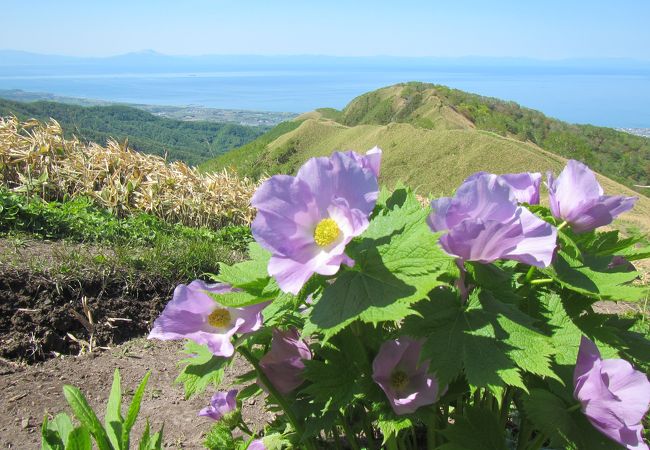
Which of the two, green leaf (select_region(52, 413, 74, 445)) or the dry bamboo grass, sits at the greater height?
green leaf (select_region(52, 413, 74, 445))

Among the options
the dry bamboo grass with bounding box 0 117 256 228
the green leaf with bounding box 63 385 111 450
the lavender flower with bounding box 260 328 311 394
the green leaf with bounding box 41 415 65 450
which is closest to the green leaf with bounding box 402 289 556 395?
the lavender flower with bounding box 260 328 311 394

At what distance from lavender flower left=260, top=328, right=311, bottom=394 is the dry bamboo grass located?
451 cm

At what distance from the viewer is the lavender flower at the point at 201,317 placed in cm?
108

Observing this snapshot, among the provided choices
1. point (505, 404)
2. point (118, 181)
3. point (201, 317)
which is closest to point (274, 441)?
point (201, 317)

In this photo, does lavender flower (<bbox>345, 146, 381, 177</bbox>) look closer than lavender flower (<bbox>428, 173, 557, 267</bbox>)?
No

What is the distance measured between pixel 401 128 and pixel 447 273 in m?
21.1

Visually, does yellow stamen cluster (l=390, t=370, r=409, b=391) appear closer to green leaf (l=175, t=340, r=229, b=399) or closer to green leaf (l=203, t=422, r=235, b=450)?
green leaf (l=175, t=340, r=229, b=399)

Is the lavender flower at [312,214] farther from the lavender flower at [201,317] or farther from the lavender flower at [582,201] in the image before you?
the lavender flower at [582,201]

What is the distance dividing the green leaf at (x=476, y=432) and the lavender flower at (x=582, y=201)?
1.59 feet

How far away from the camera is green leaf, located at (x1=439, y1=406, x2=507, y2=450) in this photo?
1190 mm

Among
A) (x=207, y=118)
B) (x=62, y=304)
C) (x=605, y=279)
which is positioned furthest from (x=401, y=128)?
A: (x=207, y=118)

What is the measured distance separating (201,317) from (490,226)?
0.63 m

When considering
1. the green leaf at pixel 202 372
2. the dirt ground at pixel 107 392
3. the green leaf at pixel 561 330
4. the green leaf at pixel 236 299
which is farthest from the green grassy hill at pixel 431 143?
the dirt ground at pixel 107 392

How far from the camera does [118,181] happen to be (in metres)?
5.54
